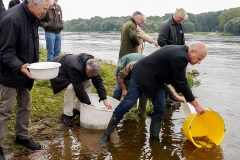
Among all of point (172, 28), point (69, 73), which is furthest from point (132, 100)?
point (172, 28)

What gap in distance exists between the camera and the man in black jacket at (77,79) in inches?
183

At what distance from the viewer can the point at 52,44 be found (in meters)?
7.01

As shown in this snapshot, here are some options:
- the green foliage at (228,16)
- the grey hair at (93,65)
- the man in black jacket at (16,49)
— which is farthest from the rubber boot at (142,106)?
the green foliage at (228,16)

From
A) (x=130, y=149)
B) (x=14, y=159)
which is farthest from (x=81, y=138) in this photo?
(x=14, y=159)

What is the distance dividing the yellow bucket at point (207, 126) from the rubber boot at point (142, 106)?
1030 millimetres

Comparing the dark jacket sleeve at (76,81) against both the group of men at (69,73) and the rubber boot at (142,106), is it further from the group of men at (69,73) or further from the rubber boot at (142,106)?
the rubber boot at (142,106)

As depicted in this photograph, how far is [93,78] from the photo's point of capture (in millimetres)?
4879

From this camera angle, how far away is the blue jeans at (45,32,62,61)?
22.7 feet

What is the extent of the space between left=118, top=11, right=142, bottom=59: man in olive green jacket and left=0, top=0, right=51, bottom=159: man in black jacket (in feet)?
9.61

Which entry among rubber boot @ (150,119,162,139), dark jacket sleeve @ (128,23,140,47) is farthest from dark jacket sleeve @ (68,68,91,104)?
dark jacket sleeve @ (128,23,140,47)

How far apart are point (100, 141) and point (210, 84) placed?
646 centimetres

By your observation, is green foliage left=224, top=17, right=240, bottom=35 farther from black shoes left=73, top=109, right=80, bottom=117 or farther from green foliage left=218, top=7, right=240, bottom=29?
black shoes left=73, top=109, right=80, bottom=117

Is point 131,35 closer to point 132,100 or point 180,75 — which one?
point 132,100

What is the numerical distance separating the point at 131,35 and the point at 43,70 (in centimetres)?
305
